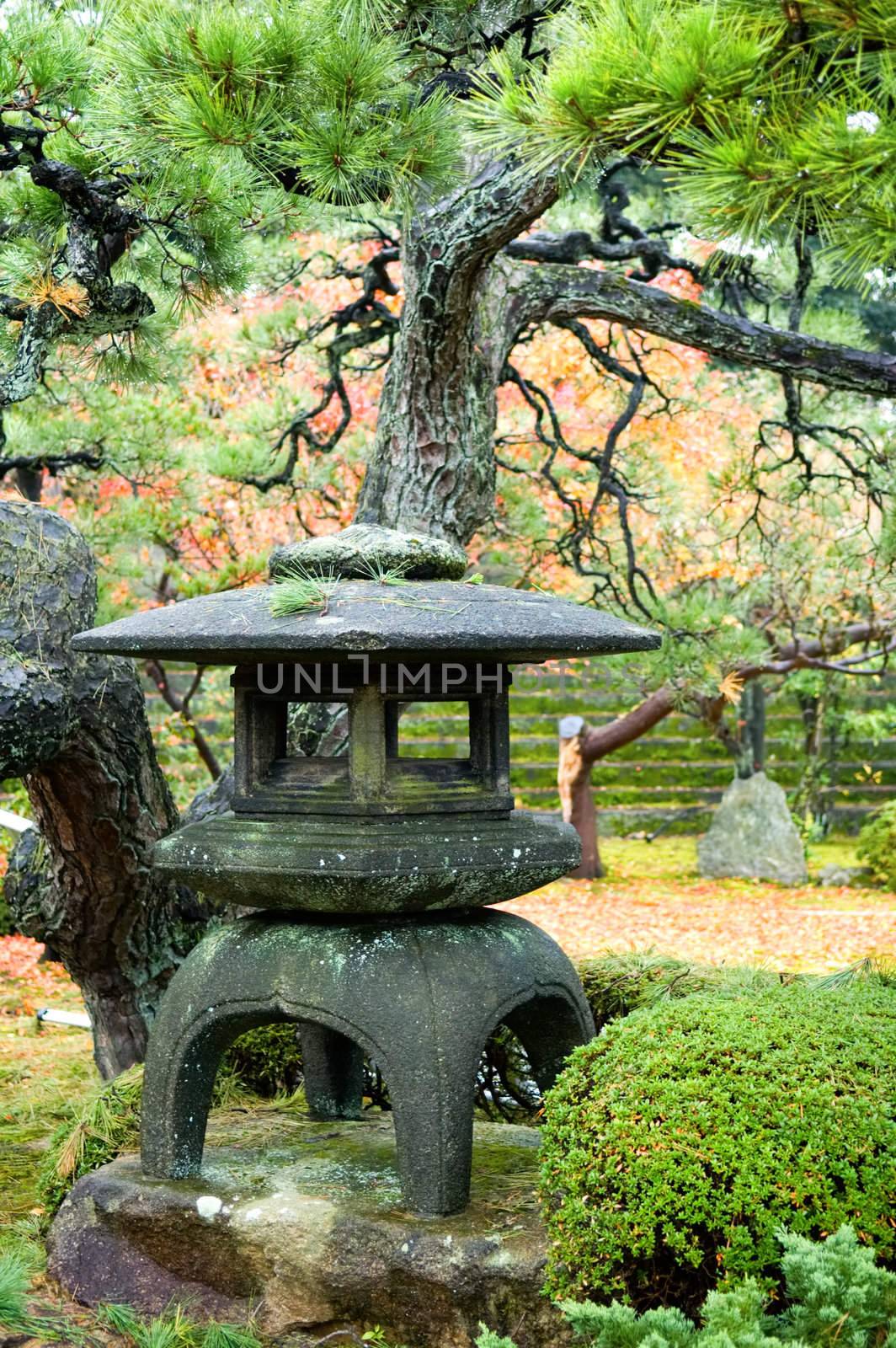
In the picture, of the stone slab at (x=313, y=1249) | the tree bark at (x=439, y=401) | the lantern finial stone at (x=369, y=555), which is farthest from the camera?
the tree bark at (x=439, y=401)

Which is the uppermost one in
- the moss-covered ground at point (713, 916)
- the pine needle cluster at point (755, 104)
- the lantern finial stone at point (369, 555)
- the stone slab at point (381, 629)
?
the pine needle cluster at point (755, 104)

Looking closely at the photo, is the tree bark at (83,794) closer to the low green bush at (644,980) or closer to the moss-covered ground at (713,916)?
the low green bush at (644,980)

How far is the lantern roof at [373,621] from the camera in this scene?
3428 mm

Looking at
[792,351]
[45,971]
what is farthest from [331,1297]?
[45,971]

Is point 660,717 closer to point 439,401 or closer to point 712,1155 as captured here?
point 439,401

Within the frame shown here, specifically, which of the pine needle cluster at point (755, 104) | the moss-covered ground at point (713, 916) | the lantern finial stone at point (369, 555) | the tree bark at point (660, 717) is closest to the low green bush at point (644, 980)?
the lantern finial stone at point (369, 555)

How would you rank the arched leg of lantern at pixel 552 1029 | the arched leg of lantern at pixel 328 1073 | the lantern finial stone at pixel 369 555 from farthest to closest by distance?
the arched leg of lantern at pixel 328 1073 < the arched leg of lantern at pixel 552 1029 < the lantern finial stone at pixel 369 555

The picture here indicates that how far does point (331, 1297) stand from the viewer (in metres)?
3.49

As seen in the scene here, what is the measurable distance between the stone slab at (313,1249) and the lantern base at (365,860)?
2.73ft

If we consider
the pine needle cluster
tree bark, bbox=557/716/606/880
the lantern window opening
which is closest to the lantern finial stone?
the pine needle cluster

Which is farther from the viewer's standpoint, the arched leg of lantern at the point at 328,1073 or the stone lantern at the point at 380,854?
the arched leg of lantern at the point at 328,1073

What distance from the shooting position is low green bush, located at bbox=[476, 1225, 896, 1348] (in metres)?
2.54

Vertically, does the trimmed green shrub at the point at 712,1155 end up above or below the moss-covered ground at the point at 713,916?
above

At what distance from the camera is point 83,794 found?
16.3 feet
